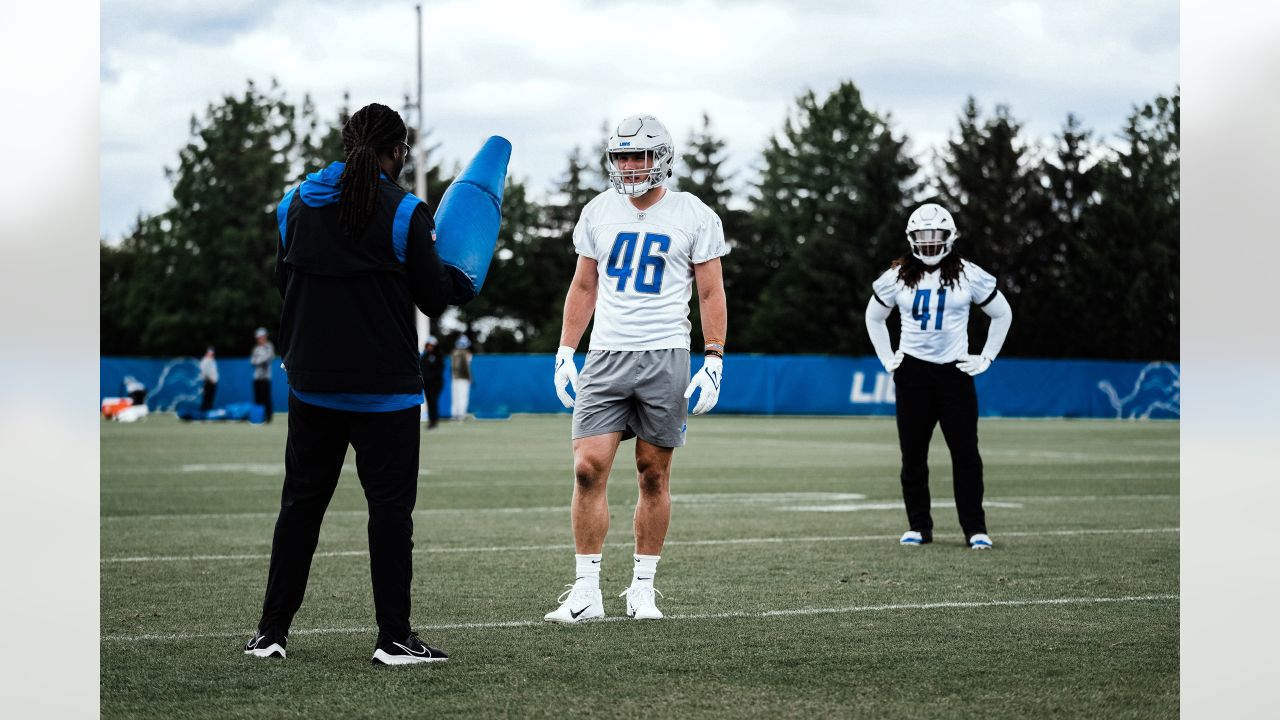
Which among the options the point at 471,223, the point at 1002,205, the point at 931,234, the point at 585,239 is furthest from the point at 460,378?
the point at 1002,205

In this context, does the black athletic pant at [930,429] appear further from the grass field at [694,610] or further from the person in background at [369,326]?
the person in background at [369,326]

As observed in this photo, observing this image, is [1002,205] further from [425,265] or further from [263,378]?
[425,265]

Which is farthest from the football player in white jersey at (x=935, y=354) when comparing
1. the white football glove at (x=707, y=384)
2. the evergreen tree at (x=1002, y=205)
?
the evergreen tree at (x=1002, y=205)

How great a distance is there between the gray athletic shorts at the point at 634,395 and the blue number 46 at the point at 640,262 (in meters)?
0.27

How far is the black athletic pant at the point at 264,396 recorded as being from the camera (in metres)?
30.8

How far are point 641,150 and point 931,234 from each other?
11.1 ft

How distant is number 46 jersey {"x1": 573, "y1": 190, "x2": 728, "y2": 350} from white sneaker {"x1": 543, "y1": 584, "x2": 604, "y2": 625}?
98 cm

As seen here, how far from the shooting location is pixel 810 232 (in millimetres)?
65312

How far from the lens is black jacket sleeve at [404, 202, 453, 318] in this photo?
5113 mm

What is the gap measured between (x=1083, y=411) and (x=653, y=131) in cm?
3836

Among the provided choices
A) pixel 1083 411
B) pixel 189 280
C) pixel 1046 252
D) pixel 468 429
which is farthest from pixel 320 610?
pixel 189 280

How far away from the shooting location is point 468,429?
28453mm

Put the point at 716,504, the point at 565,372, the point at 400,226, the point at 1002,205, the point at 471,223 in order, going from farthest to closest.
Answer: the point at 1002,205 → the point at 716,504 → the point at 565,372 → the point at 471,223 → the point at 400,226
